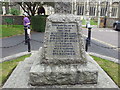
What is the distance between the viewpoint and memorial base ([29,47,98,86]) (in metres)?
3.14

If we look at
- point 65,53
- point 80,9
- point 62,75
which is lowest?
point 62,75

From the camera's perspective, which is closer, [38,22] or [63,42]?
[63,42]

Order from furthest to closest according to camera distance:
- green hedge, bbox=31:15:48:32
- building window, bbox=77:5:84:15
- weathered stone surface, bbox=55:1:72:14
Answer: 1. building window, bbox=77:5:84:15
2. green hedge, bbox=31:15:48:32
3. weathered stone surface, bbox=55:1:72:14

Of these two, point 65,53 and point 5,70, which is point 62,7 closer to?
point 65,53

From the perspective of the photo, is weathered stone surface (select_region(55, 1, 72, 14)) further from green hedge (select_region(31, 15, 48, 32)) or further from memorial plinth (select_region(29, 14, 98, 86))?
green hedge (select_region(31, 15, 48, 32))

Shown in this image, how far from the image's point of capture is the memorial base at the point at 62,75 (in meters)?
3.14

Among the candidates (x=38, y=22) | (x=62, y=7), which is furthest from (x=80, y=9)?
(x=62, y=7)

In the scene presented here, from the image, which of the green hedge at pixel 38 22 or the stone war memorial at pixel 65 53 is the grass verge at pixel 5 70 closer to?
the stone war memorial at pixel 65 53

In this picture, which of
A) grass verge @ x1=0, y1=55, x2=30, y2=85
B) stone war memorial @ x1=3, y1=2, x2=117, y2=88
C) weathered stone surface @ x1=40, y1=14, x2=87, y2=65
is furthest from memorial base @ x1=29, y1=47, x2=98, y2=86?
grass verge @ x1=0, y1=55, x2=30, y2=85

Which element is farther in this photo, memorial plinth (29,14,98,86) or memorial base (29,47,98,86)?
memorial plinth (29,14,98,86)

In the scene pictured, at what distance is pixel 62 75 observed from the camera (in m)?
3.19

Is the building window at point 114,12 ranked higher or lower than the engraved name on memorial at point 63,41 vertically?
higher

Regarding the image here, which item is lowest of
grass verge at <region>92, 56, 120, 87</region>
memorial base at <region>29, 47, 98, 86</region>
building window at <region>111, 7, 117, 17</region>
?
grass verge at <region>92, 56, 120, 87</region>

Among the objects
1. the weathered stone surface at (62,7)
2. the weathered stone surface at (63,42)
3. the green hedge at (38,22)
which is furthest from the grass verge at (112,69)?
the green hedge at (38,22)
